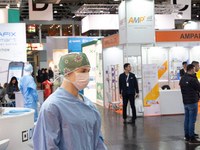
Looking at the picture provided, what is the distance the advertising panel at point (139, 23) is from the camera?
823cm

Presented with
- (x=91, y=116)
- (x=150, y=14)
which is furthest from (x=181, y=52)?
(x=91, y=116)

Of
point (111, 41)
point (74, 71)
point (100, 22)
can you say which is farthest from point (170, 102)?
point (74, 71)

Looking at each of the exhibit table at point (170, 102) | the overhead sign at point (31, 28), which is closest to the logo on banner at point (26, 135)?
the exhibit table at point (170, 102)

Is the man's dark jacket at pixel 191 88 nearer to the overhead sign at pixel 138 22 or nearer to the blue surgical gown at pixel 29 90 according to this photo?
the overhead sign at pixel 138 22

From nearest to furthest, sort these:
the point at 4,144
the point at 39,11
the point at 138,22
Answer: the point at 4,144
the point at 138,22
the point at 39,11

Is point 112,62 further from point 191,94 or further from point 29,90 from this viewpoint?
point 191,94

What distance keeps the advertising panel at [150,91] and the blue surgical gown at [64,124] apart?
22.2 feet

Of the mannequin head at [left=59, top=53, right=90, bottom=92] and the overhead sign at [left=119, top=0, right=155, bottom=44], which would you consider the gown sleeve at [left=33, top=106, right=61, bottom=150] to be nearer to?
the mannequin head at [left=59, top=53, right=90, bottom=92]

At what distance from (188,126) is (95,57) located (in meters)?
6.92

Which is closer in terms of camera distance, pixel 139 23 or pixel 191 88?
pixel 191 88

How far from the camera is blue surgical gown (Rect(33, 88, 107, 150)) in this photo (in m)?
1.71

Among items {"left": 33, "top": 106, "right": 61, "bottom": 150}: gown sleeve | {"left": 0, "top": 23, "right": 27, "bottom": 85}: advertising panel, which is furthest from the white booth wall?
{"left": 33, "top": 106, "right": 61, "bottom": 150}: gown sleeve

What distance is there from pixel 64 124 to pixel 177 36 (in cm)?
A: 764

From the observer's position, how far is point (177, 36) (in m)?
8.84
